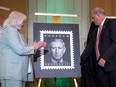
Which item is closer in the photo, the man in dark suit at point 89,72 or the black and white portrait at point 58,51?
the black and white portrait at point 58,51

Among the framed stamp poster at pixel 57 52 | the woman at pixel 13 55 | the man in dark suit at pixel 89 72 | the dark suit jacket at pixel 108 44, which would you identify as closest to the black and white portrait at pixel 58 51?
the framed stamp poster at pixel 57 52

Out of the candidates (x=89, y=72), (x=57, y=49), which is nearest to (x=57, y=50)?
(x=57, y=49)

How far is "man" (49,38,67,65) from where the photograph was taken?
3469mm

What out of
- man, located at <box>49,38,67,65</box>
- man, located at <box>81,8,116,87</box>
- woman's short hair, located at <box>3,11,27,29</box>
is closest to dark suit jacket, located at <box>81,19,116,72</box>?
man, located at <box>81,8,116,87</box>

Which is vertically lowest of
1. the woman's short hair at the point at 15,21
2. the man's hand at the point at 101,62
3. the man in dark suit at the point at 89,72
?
the man in dark suit at the point at 89,72

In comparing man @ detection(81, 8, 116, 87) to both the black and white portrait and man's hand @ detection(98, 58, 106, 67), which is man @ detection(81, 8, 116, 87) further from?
the black and white portrait

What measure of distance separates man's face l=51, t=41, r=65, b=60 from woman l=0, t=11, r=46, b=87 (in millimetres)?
928

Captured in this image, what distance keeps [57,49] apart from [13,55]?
3.57 ft

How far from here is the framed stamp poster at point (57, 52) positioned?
344 cm

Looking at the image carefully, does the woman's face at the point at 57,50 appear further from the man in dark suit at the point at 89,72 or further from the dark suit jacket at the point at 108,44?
the dark suit jacket at the point at 108,44

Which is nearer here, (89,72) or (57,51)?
(57,51)

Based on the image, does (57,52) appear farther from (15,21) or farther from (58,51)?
(15,21)

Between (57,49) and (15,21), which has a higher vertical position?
(15,21)

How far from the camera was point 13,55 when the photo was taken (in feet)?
8.18
